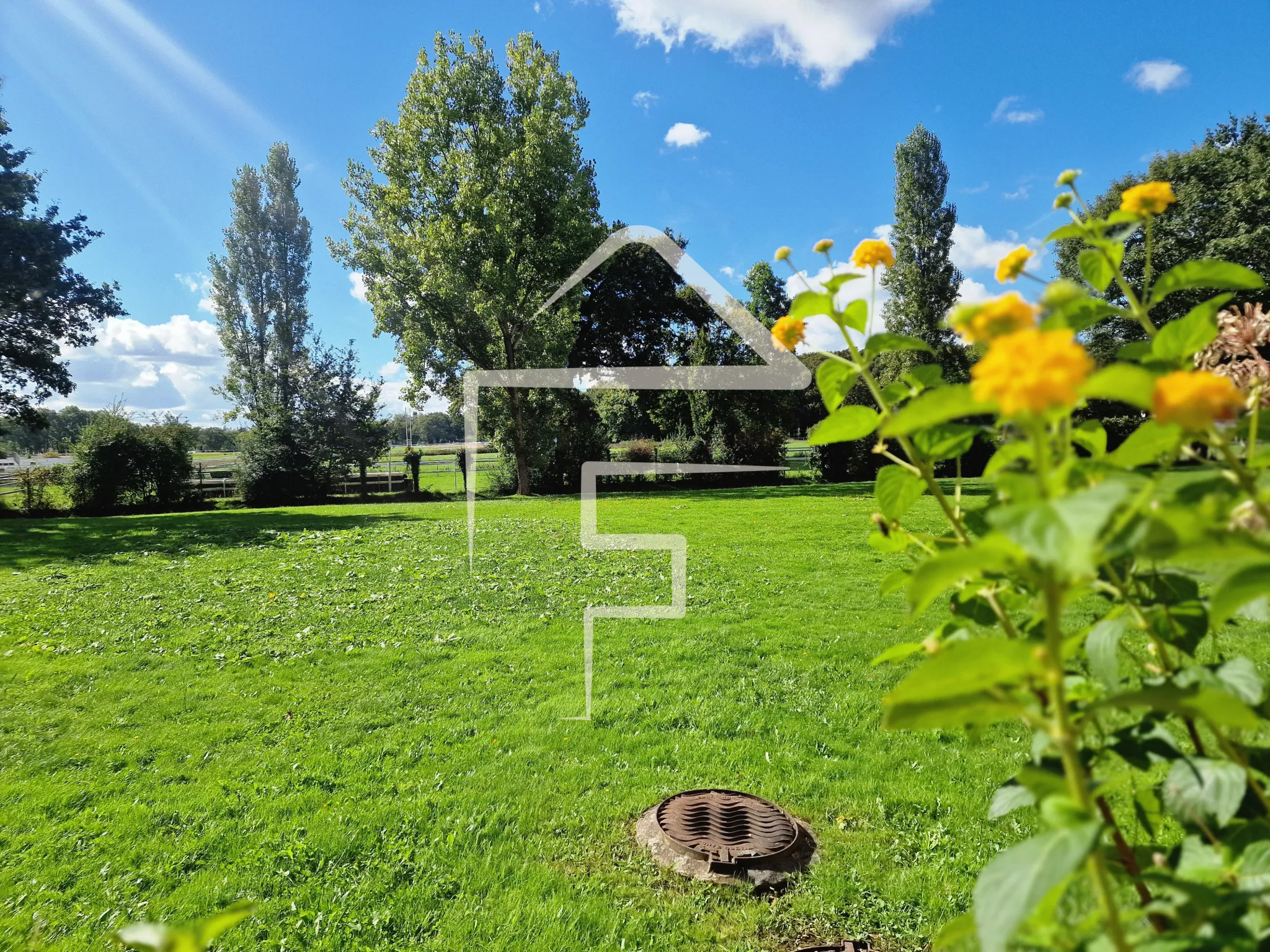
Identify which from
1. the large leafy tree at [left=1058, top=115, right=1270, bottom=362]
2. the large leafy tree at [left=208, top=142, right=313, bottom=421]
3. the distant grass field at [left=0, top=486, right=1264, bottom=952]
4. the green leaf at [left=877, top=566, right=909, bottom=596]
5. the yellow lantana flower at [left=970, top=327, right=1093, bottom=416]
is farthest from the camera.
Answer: the large leafy tree at [left=208, top=142, right=313, bottom=421]

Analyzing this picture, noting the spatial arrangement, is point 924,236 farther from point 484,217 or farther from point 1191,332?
point 1191,332

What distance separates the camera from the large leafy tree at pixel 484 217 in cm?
1633

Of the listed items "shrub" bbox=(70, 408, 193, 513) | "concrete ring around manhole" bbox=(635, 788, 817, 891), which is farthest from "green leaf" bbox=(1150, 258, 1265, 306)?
"shrub" bbox=(70, 408, 193, 513)

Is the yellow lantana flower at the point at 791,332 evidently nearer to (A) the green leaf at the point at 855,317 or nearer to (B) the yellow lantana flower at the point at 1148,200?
(A) the green leaf at the point at 855,317

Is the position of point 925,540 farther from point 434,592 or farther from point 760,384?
point 760,384

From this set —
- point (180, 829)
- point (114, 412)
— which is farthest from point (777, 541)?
point (114, 412)

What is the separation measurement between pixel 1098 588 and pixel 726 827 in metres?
2.21

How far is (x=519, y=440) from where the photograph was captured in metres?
17.1

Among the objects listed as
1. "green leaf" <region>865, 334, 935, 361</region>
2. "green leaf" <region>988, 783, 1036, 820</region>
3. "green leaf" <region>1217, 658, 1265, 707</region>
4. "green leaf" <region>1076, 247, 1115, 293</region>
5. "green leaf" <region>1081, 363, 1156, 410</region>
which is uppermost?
"green leaf" <region>1076, 247, 1115, 293</region>

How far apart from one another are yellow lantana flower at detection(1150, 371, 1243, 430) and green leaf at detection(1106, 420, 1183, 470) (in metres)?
0.06

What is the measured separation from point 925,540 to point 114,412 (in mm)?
21443

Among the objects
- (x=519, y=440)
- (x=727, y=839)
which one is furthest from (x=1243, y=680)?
(x=519, y=440)

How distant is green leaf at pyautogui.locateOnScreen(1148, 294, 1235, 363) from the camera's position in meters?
0.55

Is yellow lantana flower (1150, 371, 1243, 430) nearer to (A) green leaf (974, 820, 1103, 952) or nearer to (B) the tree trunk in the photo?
Answer: (A) green leaf (974, 820, 1103, 952)
